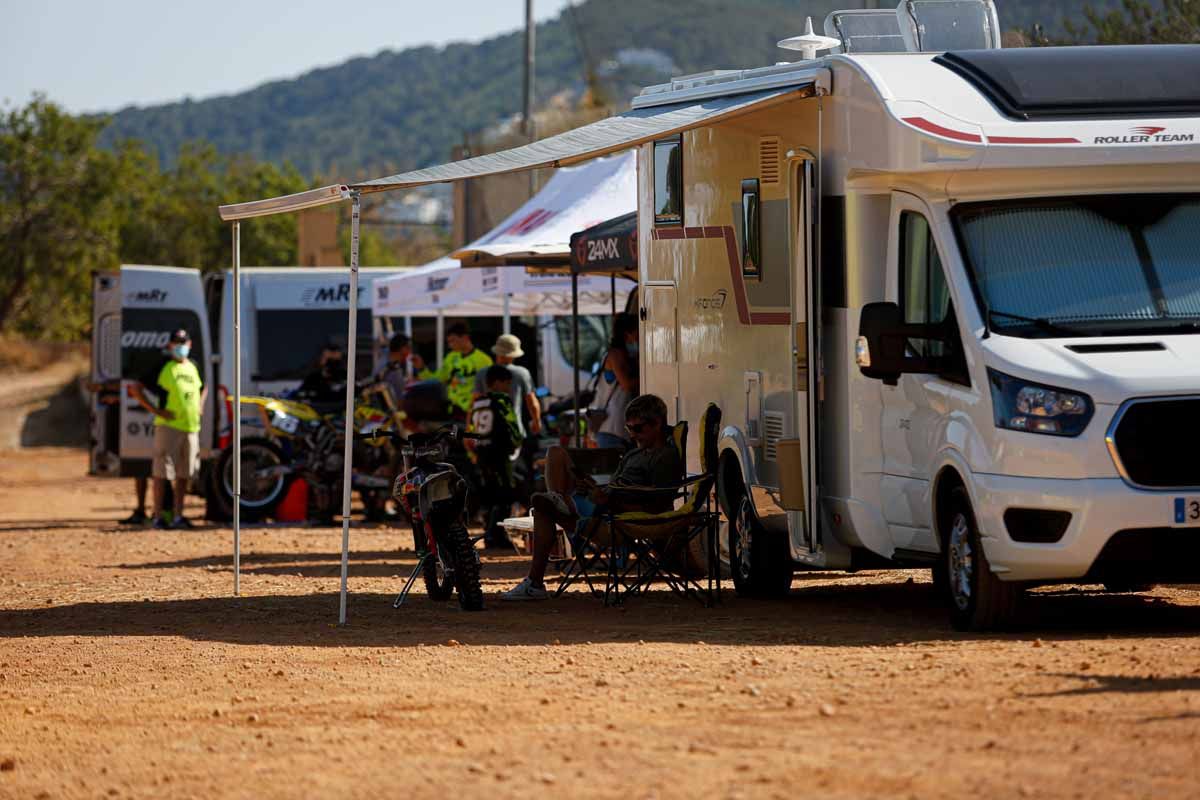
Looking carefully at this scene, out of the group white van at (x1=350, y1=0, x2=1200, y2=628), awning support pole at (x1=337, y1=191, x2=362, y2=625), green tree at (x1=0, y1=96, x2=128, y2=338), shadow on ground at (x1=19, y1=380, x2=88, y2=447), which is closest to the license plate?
white van at (x1=350, y1=0, x2=1200, y2=628)

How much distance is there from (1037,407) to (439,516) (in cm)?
384

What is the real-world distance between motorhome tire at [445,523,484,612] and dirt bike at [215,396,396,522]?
7.50 meters

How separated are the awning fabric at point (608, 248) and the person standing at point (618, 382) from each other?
423 mm

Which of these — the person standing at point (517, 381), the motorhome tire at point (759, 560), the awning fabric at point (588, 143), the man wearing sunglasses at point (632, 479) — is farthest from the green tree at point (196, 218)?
the awning fabric at point (588, 143)

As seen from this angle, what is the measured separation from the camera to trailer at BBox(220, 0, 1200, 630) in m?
8.03

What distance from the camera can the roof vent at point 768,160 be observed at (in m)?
10.4

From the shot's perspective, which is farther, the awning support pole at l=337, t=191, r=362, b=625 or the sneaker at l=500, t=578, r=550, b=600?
the sneaker at l=500, t=578, r=550, b=600

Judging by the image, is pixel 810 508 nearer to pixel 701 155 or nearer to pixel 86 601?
pixel 701 155

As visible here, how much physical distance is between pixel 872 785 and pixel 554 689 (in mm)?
2290

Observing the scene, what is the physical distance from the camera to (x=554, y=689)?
7.57m

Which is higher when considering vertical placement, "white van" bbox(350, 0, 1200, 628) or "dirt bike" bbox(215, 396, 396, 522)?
"white van" bbox(350, 0, 1200, 628)

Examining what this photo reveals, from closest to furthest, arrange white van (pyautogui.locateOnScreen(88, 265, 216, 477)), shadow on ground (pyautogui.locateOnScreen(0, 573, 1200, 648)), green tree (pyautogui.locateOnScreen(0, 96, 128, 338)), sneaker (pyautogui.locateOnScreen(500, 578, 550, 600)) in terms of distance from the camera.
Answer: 1. shadow on ground (pyautogui.locateOnScreen(0, 573, 1200, 648))
2. sneaker (pyautogui.locateOnScreen(500, 578, 550, 600))
3. white van (pyautogui.locateOnScreen(88, 265, 216, 477))
4. green tree (pyautogui.locateOnScreen(0, 96, 128, 338))

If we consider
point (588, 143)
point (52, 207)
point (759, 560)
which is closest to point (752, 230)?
point (588, 143)

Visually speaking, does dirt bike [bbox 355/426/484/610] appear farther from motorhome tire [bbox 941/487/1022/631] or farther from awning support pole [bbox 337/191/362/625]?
motorhome tire [bbox 941/487/1022/631]
